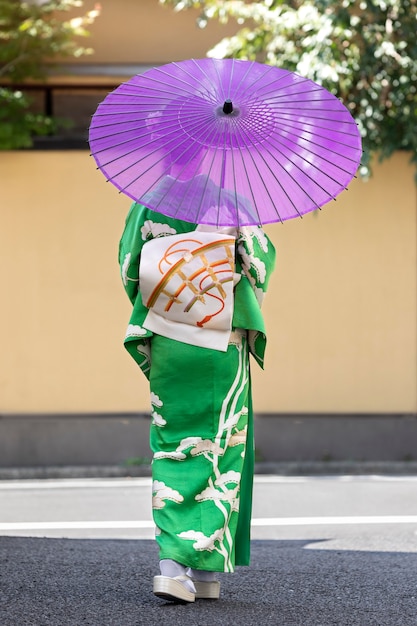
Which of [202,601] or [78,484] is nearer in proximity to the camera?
[202,601]

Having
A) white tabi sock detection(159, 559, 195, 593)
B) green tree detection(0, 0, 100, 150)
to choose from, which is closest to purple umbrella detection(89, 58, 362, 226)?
white tabi sock detection(159, 559, 195, 593)

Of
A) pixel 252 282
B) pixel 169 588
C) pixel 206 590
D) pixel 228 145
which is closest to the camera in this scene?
pixel 169 588

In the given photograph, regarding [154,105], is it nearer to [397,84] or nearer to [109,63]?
[397,84]

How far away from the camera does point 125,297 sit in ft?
40.5

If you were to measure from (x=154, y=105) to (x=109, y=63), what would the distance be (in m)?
8.68

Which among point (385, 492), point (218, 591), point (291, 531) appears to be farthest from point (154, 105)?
point (385, 492)

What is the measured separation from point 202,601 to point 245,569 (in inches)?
29.8

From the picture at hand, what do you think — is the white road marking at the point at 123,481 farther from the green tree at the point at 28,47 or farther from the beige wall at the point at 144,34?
the beige wall at the point at 144,34

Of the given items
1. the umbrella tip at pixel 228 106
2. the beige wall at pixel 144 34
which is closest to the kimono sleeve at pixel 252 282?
the umbrella tip at pixel 228 106

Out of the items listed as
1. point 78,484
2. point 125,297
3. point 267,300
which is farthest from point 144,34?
point 78,484

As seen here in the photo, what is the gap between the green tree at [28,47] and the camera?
11.9 meters

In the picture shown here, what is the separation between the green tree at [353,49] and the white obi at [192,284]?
21.1 ft

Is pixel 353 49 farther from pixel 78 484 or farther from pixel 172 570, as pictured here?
pixel 172 570

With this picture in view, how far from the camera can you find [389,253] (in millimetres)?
12453
